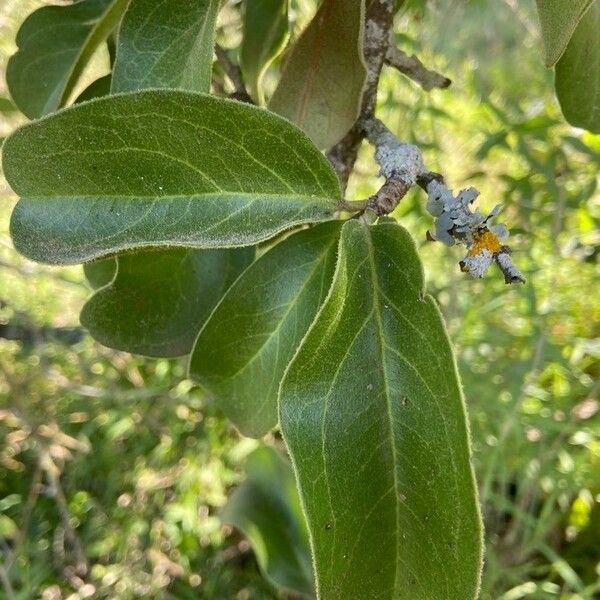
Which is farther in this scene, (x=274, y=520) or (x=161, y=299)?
(x=274, y=520)

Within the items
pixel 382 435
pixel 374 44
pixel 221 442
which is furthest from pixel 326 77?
pixel 221 442

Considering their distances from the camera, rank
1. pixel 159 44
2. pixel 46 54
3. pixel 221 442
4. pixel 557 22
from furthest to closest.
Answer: pixel 221 442
pixel 46 54
pixel 159 44
pixel 557 22

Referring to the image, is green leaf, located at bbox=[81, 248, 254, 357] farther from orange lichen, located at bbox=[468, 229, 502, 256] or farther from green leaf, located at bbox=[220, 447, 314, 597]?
green leaf, located at bbox=[220, 447, 314, 597]

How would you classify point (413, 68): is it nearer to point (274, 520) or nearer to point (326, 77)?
point (326, 77)

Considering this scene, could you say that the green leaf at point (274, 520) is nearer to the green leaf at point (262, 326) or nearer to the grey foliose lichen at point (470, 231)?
the green leaf at point (262, 326)

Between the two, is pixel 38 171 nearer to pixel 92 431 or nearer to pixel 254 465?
pixel 254 465

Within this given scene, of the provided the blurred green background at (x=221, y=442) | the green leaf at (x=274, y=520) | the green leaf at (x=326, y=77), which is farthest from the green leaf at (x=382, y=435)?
the blurred green background at (x=221, y=442)

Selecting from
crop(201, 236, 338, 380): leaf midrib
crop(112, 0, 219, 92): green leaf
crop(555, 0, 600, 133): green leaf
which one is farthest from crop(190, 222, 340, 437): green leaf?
crop(555, 0, 600, 133): green leaf
